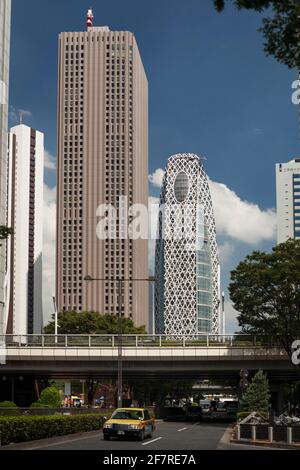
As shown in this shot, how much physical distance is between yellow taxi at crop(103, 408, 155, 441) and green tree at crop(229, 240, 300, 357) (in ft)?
91.3

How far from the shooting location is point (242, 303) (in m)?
62.5

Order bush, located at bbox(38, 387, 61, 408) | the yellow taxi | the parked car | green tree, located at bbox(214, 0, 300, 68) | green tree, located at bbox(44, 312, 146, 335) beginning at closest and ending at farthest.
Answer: green tree, located at bbox(214, 0, 300, 68)
the yellow taxi
bush, located at bbox(38, 387, 61, 408)
the parked car
green tree, located at bbox(44, 312, 146, 335)

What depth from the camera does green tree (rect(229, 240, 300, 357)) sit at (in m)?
60.8

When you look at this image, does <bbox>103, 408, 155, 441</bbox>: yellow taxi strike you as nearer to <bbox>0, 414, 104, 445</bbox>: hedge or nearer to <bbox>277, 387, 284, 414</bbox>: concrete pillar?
<bbox>0, 414, 104, 445</bbox>: hedge

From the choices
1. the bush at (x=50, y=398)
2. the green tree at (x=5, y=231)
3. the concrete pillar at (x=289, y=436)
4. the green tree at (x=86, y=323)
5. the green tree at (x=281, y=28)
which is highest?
the green tree at (x=281, y=28)

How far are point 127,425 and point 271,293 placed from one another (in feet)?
102

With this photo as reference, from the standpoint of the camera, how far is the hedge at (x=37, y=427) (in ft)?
86.9

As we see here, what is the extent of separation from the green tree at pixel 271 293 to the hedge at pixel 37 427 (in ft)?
80.4

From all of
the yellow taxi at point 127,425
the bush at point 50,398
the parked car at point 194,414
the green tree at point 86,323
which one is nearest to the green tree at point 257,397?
the bush at point 50,398

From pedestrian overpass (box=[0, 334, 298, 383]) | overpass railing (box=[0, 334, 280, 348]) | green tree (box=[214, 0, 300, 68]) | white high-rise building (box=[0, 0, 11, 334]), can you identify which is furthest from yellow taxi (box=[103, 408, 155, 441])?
white high-rise building (box=[0, 0, 11, 334])

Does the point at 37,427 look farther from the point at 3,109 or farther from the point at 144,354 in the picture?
the point at 3,109

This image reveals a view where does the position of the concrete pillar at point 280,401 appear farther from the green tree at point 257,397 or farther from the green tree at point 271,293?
the green tree at point 257,397
